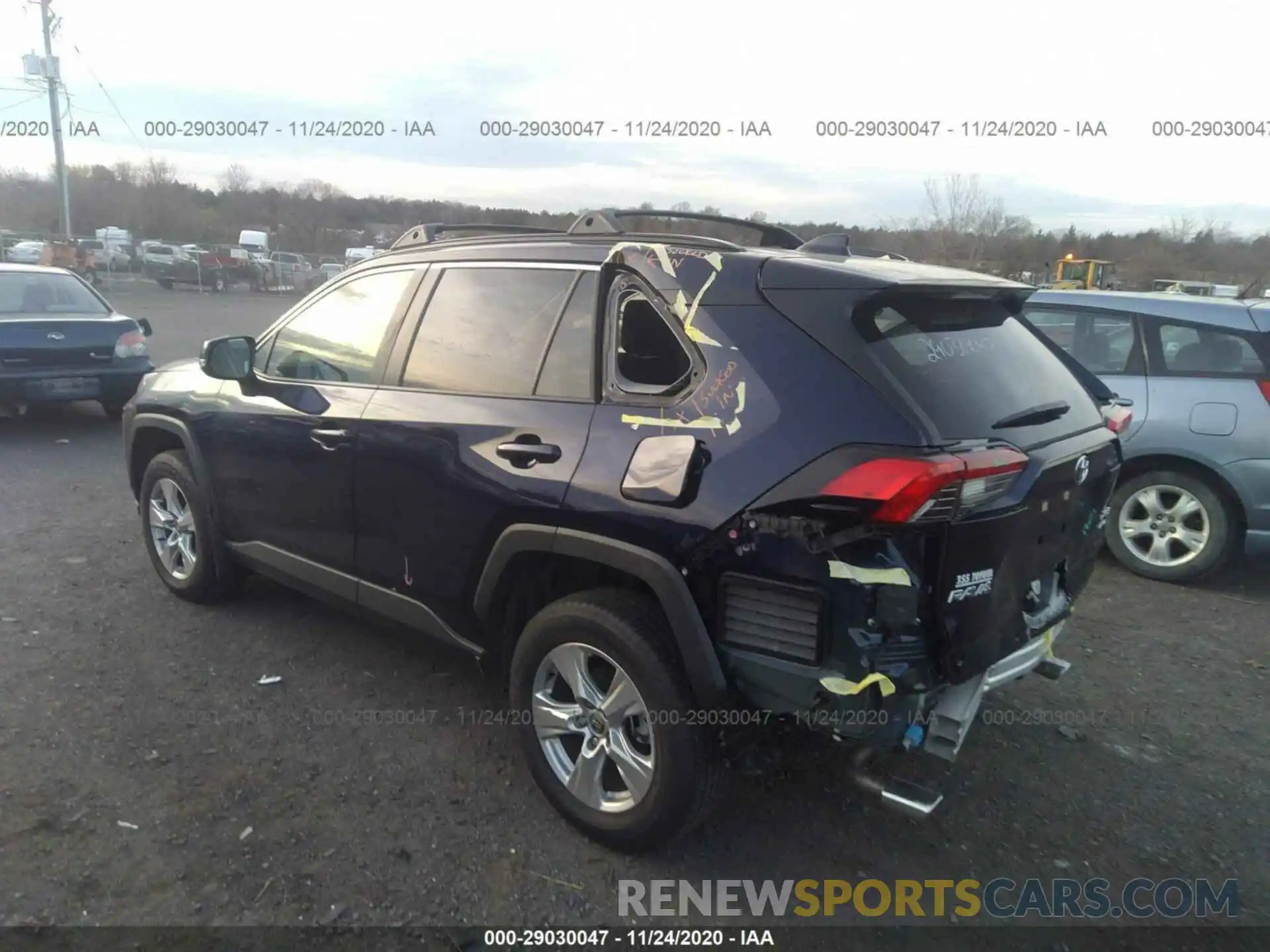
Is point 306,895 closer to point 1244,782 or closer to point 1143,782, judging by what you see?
point 1143,782

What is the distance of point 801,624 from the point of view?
2.53m

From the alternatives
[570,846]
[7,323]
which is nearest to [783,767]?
[570,846]

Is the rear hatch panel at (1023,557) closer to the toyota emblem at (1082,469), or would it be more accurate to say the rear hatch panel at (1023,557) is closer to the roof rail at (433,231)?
the toyota emblem at (1082,469)

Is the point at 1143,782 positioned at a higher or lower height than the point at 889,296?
lower

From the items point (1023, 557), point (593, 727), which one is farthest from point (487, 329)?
point (1023, 557)

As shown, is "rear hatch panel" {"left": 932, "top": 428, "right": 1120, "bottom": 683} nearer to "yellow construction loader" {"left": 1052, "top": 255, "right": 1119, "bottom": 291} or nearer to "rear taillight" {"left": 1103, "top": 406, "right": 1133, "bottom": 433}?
"rear taillight" {"left": 1103, "top": 406, "right": 1133, "bottom": 433}

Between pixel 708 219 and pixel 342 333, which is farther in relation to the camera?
pixel 342 333

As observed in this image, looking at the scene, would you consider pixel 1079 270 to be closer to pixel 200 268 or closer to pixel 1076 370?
pixel 1076 370

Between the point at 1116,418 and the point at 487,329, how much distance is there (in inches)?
93.0

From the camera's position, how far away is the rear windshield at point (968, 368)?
261 centimetres

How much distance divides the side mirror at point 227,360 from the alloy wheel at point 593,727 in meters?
2.15

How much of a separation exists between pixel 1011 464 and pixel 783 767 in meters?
1.58

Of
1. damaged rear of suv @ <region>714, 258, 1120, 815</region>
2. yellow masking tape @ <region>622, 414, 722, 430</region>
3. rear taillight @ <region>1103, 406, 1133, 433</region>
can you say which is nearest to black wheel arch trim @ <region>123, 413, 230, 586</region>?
yellow masking tape @ <region>622, 414, 722, 430</region>

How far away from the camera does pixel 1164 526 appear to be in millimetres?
5703
